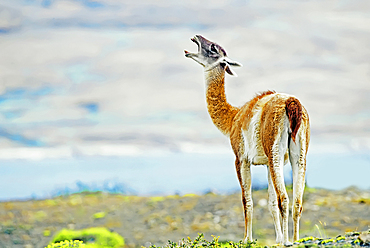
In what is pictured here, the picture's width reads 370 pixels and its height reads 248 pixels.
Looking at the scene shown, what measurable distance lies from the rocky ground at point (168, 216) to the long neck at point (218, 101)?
16.1 feet

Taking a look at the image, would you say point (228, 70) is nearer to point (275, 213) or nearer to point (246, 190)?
point (246, 190)

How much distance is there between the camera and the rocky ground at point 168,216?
14789 mm

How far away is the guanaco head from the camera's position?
10688 mm

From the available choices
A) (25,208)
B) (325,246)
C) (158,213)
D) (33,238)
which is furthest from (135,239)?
(325,246)

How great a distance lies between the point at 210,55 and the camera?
423 inches

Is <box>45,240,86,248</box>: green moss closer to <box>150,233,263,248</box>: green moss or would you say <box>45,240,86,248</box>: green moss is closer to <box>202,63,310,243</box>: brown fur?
<box>150,233,263,248</box>: green moss

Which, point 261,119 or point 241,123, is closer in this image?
point 261,119

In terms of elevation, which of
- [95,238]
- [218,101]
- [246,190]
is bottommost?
[95,238]

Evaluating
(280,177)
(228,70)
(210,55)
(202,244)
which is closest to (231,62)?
(228,70)

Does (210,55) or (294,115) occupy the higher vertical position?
(210,55)

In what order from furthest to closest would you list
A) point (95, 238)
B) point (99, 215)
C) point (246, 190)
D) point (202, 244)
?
point (99, 215), point (95, 238), point (246, 190), point (202, 244)

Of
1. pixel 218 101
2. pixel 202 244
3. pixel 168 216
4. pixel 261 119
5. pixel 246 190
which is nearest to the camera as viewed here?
pixel 202 244

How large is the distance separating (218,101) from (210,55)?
1.24 meters

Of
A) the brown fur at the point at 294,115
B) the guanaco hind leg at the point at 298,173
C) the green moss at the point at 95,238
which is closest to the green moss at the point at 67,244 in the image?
the green moss at the point at 95,238
